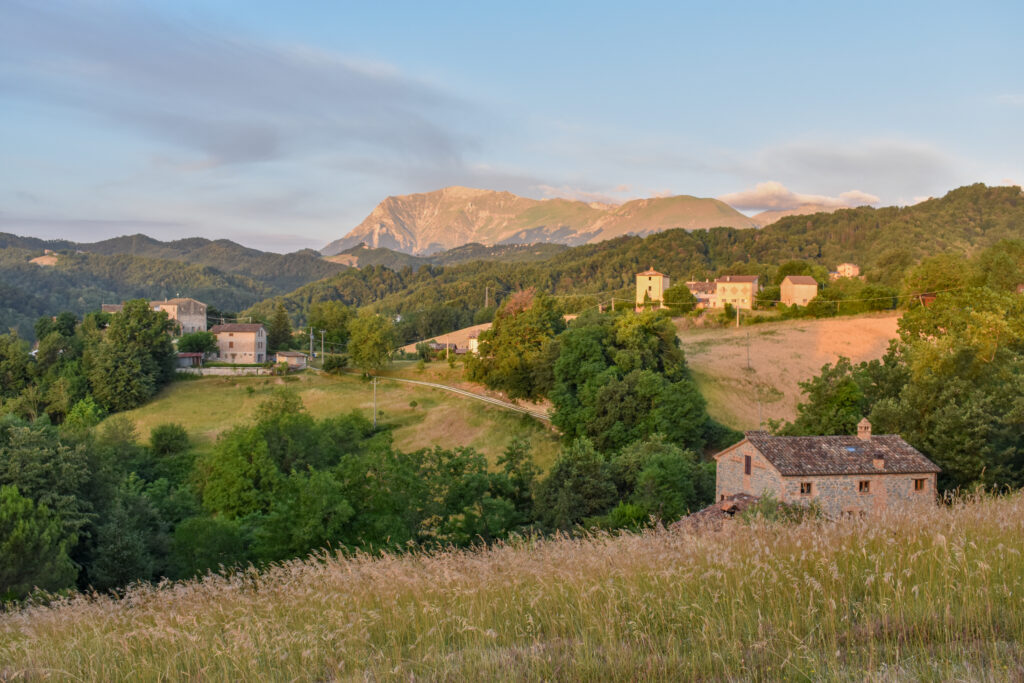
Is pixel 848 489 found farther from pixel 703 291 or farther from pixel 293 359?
pixel 703 291

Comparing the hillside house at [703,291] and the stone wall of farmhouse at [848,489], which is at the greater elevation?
the hillside house at [703,291]

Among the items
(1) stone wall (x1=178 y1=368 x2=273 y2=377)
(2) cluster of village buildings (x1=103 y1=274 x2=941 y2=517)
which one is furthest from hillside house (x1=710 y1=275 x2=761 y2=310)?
(2) cluster of village buildings (x1=103 y1=274 x2=941 y2=517)

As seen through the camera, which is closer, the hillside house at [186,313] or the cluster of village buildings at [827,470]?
the cluster of village buildings at [827,470]

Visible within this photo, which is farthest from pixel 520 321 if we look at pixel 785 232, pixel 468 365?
pixel 785 232

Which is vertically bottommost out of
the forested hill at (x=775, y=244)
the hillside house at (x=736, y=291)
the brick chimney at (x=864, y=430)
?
the brick chimney at (x=864, y=430)

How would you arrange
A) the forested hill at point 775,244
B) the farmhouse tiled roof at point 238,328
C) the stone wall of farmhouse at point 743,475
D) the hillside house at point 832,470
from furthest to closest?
the forested hill at point 775,244 < the farmhouse tiled roof at point 238,328 < the stone wall of farmhouse at point 743,475 < the hillside house at point 832,470

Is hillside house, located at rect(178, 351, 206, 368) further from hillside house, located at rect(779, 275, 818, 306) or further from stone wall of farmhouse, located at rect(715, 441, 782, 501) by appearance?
hillside house, located at rect(779, 275, 818, 306)

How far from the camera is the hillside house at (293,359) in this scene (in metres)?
62.8

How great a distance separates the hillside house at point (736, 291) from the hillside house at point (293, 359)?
1744 inches

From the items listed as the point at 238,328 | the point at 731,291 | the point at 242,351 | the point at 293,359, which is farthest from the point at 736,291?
the point at 238,328

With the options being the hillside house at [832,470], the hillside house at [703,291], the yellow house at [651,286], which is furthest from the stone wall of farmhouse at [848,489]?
the yellow house at [651,286]

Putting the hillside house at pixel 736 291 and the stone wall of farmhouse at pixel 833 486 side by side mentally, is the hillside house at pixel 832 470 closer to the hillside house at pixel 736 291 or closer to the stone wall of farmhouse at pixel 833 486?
the stone wall of farmhouse at pixel 833 486

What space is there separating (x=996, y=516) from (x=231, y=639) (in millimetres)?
5563

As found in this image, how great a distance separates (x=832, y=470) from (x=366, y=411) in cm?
3408
